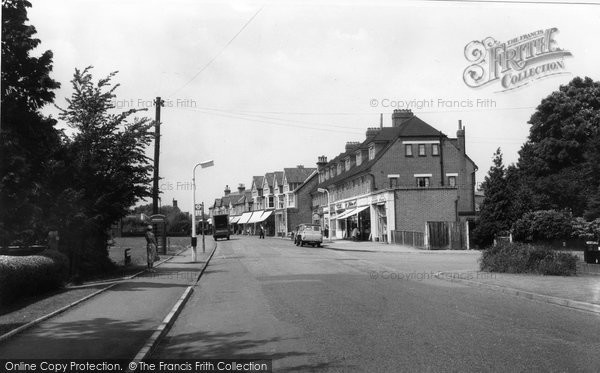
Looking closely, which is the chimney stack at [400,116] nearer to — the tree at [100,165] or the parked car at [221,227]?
the parked car at [221,227]

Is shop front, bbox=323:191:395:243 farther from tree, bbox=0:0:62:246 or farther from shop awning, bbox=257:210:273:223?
tree, bbox=0:0:62:246

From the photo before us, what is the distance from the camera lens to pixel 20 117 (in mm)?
13172

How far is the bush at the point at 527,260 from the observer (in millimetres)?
17234

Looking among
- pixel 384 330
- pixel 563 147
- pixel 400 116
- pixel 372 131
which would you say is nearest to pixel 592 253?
pixel 384 330

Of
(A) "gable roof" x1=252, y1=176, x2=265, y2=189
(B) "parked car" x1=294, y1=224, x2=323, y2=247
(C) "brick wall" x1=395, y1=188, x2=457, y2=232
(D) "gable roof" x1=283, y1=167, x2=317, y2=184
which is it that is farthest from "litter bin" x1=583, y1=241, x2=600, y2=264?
(A) "gable roof" x1=252, y1=176, x2=265, y2=189

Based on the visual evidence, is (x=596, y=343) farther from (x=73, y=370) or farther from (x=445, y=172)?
(x=445, y=172)

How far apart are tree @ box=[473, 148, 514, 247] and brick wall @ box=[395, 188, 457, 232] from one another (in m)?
8.87

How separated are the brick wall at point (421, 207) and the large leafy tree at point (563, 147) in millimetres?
6070

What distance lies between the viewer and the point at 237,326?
937 cm

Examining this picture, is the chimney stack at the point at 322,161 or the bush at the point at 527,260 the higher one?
the chimney stack at the point at 322,161

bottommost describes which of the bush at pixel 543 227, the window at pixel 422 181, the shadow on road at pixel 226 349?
the shadow on road at pixel 226 349

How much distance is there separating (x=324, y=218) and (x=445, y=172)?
915 inches

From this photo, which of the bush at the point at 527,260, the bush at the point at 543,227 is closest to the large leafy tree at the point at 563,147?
the bush at the point at 543,227

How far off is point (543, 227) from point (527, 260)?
49.1 feet
